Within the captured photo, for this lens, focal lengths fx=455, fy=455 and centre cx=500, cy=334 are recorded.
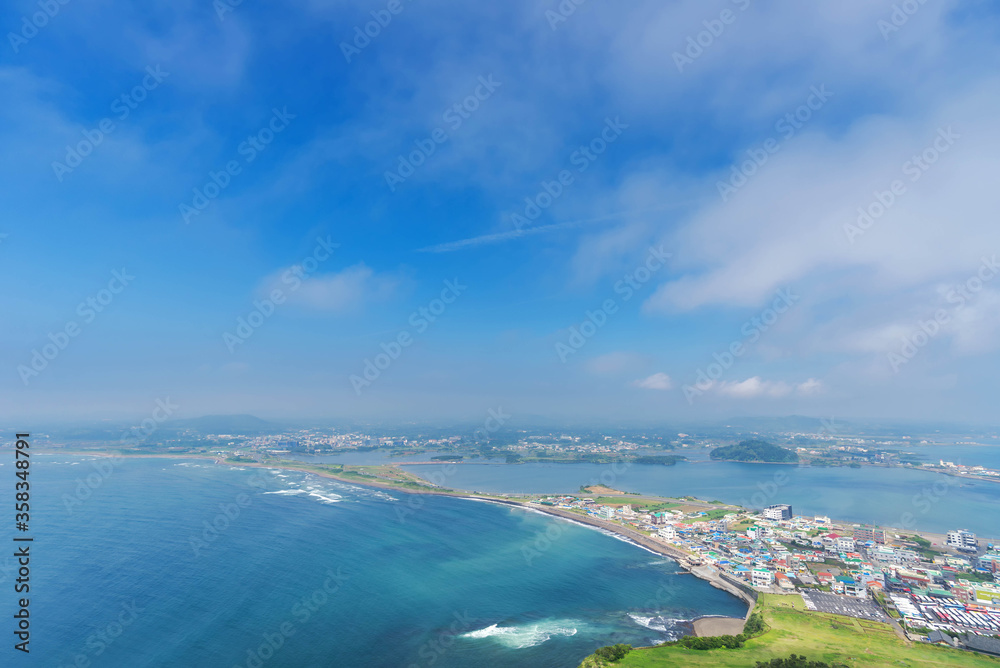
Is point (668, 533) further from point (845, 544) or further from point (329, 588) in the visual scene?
point (329, 588)

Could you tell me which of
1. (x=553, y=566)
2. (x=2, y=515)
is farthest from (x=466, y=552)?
(x=2, y=515)

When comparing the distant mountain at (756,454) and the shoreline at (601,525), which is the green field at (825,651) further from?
the distant mountain at (756,454)

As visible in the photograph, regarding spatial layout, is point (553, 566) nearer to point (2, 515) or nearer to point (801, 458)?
point (2, 515)
